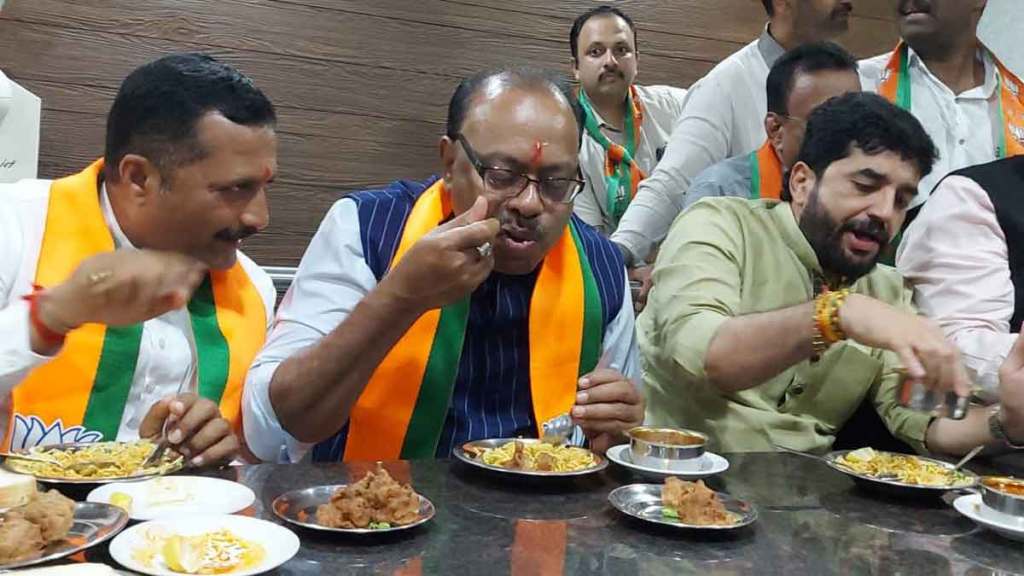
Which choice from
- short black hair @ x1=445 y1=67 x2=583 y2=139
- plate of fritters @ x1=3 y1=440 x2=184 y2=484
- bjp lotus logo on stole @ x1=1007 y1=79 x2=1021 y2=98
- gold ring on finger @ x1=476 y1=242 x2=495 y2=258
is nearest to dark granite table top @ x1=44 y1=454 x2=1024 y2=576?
plate of fritters @ x1=3 y1=440 x2=184 y2=484

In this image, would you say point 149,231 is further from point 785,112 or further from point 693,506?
point 785,112

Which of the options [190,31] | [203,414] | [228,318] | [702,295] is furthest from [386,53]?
[203,414]

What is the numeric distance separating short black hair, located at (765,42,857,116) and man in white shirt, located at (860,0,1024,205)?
281mm

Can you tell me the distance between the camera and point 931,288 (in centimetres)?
223

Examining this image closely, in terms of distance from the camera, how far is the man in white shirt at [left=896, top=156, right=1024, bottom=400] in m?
2.13

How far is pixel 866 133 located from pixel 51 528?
68.4 inches

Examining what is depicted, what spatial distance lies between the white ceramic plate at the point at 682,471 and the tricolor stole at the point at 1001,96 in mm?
1801

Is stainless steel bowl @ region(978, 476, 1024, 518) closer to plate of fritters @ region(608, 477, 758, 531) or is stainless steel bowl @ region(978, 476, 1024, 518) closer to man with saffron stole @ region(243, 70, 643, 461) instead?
plate of fritters @ region(608, 477, 758, 531)

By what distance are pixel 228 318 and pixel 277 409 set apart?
47 centimetres

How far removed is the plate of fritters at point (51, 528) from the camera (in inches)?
39.5

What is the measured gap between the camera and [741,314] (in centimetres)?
200

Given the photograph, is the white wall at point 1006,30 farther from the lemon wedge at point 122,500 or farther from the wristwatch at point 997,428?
the lemon wedge at point 122,500

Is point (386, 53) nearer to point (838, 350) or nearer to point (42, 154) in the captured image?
point (42, 154)

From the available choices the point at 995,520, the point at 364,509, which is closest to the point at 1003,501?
the point at 995,520
